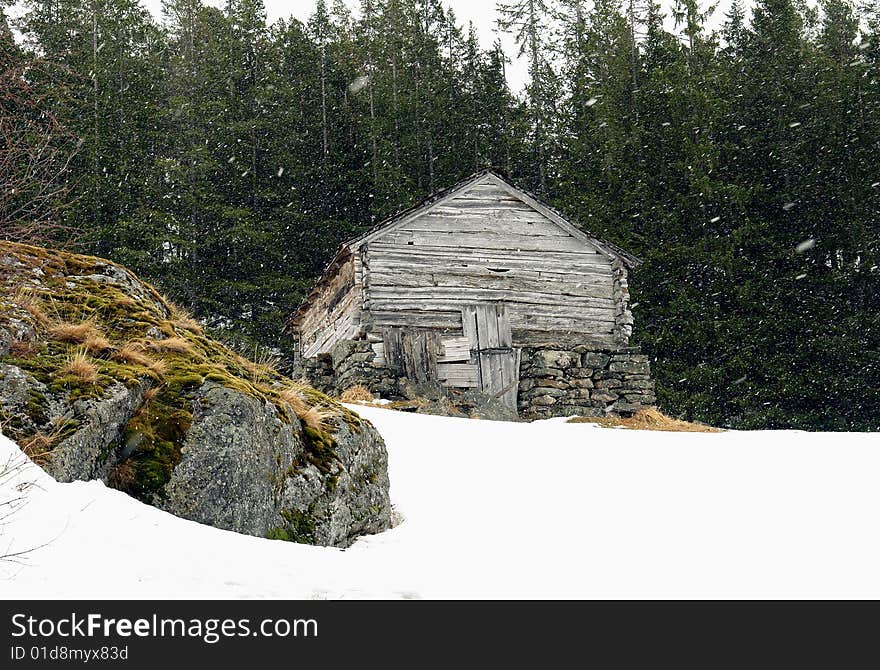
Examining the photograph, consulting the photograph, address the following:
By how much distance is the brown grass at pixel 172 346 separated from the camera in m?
6.89

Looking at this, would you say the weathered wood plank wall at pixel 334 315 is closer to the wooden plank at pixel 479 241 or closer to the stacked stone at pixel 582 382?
the wooden plank at pixel 479 241

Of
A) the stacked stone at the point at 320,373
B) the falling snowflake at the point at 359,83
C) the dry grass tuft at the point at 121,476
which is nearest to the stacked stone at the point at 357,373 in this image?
the stacked stone at the point at 320,373

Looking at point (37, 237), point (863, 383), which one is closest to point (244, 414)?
point (37, 237)

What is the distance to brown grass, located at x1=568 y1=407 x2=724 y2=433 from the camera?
1646 cm

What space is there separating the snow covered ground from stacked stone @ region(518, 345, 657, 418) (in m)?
6.92

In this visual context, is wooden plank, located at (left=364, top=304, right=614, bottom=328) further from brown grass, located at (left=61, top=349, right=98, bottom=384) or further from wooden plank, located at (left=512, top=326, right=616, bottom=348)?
brown grass, located at (left=61, top=349, right=98, bottom=384)

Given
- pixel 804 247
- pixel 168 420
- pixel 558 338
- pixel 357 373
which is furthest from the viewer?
pixel 804 247

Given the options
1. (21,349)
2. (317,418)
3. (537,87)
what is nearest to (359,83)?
(537,87)

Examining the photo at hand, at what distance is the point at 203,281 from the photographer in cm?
3023

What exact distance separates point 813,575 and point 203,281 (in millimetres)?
26771

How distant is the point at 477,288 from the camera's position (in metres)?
19.4

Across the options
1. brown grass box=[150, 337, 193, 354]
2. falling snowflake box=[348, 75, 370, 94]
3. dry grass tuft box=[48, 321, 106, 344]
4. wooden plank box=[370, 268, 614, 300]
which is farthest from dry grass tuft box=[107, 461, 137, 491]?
falling snowflake box=[348, 75, 370, 94]

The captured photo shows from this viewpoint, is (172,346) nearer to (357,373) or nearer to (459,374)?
(357,373)

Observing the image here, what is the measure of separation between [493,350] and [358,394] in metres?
3.37
